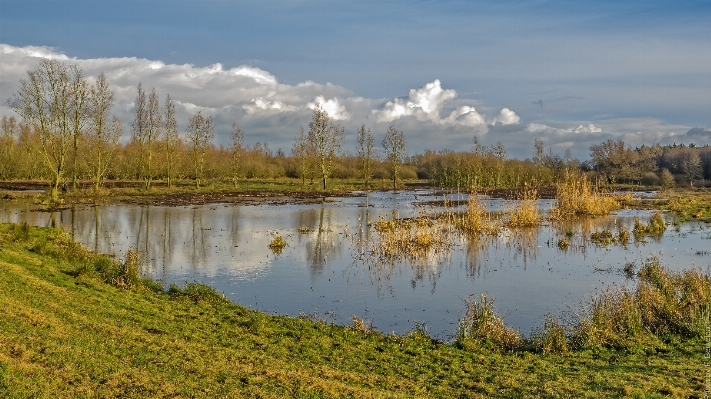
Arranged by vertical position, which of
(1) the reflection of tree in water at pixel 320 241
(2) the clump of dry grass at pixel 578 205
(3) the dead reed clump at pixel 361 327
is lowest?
(3) the dead reed clump at pixel 361 327

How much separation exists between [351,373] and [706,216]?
3423 cm

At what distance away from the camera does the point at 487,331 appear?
10617 millimetres

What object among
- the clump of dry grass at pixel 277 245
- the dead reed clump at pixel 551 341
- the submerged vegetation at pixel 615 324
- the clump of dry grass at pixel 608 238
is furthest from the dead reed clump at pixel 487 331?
the clump of dry grass at pixel 608 238

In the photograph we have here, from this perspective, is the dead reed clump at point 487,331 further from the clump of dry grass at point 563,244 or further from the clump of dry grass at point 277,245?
the clump of dry grass at point 563,244

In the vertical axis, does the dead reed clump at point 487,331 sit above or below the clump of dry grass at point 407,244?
below

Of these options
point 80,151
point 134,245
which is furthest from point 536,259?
point 80,151

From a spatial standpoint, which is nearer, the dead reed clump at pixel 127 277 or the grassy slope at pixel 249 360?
the grassy slope at pixel 249 360

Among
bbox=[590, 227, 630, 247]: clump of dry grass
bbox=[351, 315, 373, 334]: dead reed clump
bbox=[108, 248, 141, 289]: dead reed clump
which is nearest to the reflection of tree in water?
bbox=[108, 248, 141, 289]: dead reed clump

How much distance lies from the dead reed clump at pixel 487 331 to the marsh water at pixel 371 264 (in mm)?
480

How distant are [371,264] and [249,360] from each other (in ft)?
34.8

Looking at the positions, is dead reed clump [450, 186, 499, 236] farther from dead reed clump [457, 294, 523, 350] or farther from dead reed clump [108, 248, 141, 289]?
dead reed clump [108, 248, 141, 289]

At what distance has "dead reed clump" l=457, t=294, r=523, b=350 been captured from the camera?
33.4 ft

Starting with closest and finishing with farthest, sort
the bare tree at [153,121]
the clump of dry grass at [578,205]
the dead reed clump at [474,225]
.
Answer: the dead reed clump at [474,225] < the clump of dry grass at [578,205] < the bare tree at [153,121]

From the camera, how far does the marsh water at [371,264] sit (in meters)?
13.2
